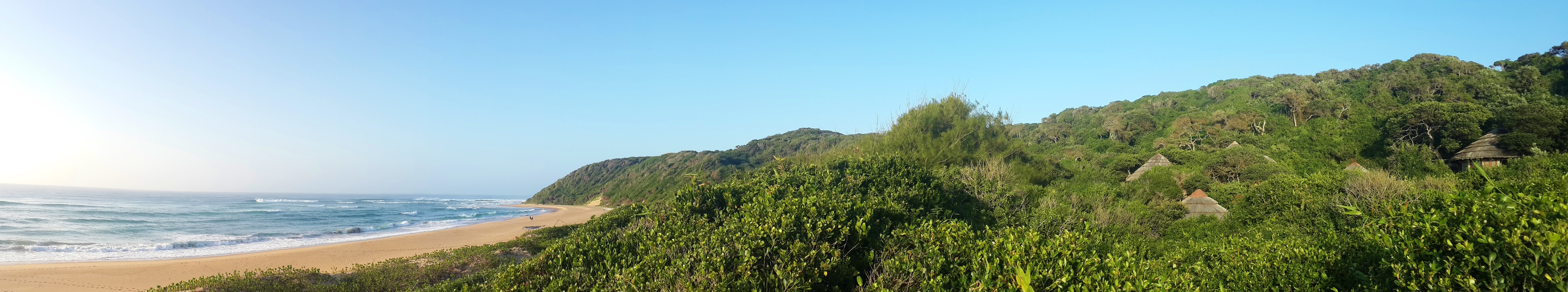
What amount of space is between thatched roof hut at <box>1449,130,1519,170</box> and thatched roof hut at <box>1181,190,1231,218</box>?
377 inches

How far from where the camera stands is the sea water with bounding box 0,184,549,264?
18.4 metres

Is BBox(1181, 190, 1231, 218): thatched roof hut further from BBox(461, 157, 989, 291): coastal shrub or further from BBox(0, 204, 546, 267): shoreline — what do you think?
BBox(0, 204, 546, 267): shoreline

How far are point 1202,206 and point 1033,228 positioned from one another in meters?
18.3

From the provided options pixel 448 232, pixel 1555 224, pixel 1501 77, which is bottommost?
pixel 448 232

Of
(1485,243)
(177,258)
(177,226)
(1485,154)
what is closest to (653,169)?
(177,226)

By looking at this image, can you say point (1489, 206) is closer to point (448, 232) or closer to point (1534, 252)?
point (1534, 252)

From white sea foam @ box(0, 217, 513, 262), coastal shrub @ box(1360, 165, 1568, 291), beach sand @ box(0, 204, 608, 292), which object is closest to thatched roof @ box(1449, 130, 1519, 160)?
coastal shrub @ box(1360, 165, 1568, 291)

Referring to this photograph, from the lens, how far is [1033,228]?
464 centimetres

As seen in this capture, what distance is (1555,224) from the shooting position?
252cm

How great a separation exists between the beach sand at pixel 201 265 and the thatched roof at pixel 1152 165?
81.2 ft

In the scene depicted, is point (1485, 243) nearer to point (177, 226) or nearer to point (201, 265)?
point (201, 265)

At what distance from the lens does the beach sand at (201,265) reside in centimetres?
1214

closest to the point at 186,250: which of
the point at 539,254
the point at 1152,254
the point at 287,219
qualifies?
the point at 287,219

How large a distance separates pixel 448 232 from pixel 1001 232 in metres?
30.7
